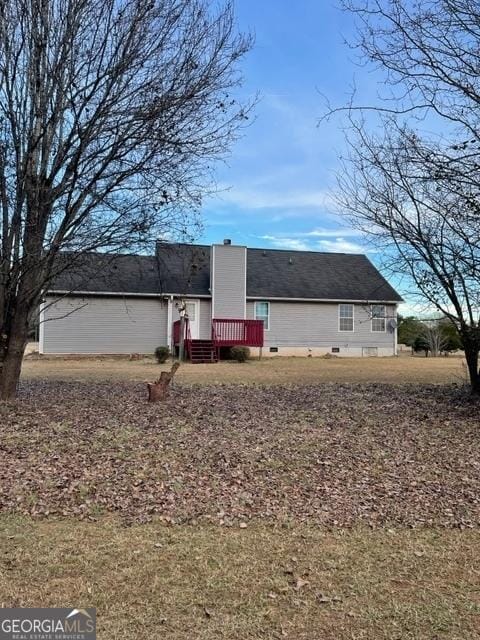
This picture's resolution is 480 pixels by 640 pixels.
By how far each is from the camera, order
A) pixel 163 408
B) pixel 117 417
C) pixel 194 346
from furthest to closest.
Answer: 1. pixel 194 346
2. pixel 163 408
3. pixel 117 417

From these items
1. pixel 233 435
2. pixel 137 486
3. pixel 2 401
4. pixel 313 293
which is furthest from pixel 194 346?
pixel 137 486

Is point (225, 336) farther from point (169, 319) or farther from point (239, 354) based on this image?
point (169, 319)

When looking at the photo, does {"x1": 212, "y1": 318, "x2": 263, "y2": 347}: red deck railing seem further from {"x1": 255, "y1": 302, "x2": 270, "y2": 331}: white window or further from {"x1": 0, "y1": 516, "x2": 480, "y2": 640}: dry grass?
{"x1": 0, "y1": 516, "x2": 480, "y2": 640}: dry grass

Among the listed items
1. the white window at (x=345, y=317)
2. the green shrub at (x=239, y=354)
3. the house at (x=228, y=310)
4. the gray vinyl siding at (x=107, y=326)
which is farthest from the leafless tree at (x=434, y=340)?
the gray vinyl siding at (x=107, y=326)

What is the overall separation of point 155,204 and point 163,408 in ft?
9.56

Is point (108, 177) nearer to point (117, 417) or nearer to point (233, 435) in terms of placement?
point (117, 417)

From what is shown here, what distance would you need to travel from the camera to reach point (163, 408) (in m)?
7.59

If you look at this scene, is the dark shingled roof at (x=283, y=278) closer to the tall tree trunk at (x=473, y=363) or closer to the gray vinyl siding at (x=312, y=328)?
the gray vinyl siding at (x=312, y=328)

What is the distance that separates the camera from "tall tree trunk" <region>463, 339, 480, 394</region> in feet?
30.0

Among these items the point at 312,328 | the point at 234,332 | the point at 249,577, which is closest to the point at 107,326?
the point at 234,332
